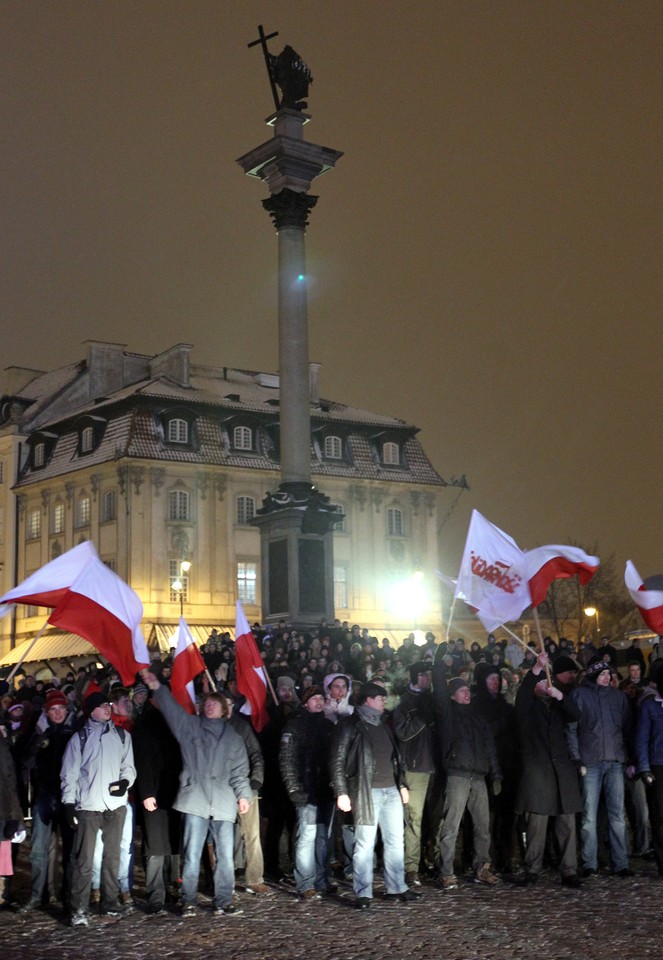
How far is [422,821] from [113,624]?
4.27m

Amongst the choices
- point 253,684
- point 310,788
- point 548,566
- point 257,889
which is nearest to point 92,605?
point 253,684

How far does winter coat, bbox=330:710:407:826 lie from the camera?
43.2ft

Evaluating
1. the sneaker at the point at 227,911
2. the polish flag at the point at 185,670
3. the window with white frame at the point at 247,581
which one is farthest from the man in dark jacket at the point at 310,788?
the window with white frame at the point at 247,581

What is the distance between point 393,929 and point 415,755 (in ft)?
10.3

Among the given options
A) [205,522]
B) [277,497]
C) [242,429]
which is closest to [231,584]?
[205,522]

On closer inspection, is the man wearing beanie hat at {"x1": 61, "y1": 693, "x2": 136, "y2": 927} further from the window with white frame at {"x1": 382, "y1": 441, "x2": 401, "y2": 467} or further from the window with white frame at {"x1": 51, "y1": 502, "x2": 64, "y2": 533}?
the window with white frame at {"x1": 382, "y1": 441, "x2": 401, "y2": 467}

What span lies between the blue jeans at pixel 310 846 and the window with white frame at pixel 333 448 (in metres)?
52.8

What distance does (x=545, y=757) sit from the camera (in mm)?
14312

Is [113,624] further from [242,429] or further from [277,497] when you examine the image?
[242,429]

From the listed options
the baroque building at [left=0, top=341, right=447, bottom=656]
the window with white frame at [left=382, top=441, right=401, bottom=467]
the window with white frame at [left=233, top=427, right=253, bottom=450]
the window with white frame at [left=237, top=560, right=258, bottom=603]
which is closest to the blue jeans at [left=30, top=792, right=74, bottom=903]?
the baroque building at [left=0, top=341, right=447, bottom=656]

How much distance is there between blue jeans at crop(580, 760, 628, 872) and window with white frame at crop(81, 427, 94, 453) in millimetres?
50769

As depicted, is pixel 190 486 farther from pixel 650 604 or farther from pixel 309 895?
pixel 309 895

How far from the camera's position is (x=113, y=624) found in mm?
13844

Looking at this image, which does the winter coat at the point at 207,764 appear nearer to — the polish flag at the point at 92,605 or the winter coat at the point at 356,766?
the polish flag at the point at 92,605
